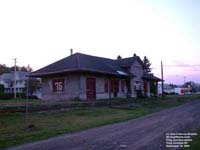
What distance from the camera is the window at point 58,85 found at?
30.3 m

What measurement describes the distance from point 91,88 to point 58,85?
3.89 meters

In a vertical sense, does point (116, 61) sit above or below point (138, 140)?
above

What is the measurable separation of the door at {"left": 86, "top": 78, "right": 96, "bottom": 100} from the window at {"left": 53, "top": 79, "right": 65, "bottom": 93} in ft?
9.61

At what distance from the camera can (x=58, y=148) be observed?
→ 831 centimetres

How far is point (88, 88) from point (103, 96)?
11.2 feet

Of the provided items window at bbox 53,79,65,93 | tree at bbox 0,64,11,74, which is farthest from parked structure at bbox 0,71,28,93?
window at bbox 53,79,65,93

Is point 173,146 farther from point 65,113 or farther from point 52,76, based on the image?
point 52,76

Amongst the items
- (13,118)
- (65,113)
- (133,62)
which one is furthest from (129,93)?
(13,118)

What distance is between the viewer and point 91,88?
30.2 metres

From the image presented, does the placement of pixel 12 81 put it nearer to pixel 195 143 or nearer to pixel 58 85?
pixel 58 85

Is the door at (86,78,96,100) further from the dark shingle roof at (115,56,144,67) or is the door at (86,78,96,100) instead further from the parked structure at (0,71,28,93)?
the parked structure at (0,71,28,93)

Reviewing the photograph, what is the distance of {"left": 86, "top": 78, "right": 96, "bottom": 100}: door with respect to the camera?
29.6 meters

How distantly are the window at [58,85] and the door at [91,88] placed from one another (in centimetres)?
293

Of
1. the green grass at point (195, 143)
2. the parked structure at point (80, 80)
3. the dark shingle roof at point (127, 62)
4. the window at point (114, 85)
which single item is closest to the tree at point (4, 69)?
the dark shingle roof at point (127, 62)
